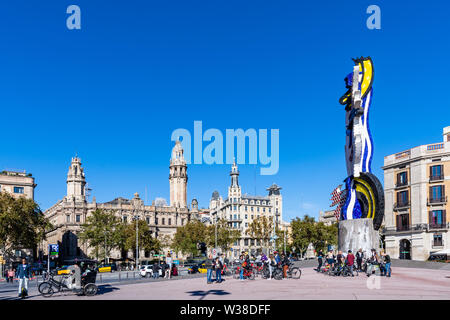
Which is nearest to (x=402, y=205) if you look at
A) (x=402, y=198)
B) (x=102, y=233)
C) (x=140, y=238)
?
(x=402, y=198)

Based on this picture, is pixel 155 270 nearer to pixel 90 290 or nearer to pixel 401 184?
pixel 90 290

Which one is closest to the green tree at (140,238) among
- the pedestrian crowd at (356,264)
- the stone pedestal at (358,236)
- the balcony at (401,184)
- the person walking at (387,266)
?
the balcony at (401,184)

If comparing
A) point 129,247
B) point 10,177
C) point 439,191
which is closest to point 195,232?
point 129,247

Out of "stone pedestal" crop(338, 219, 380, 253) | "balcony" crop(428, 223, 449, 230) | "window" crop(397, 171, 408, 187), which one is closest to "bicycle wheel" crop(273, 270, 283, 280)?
"stone pedestal" crop(338, 219, 380, 253)

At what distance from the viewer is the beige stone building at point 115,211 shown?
9575 centimetres

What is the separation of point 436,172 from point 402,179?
5.48 meters

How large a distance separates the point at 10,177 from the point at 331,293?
6477cm

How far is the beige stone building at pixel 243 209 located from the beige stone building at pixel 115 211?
36.9 feet

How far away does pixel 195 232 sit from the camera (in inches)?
3433

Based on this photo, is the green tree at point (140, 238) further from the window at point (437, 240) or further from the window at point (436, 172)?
the window at point (436, 172)

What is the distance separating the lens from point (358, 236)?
37125 mm

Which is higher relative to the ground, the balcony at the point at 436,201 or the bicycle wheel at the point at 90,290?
the balcony at the point at 436,201

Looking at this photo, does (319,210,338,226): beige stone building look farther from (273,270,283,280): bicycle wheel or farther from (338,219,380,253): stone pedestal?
(273,270,283,280): bicycle wheel
